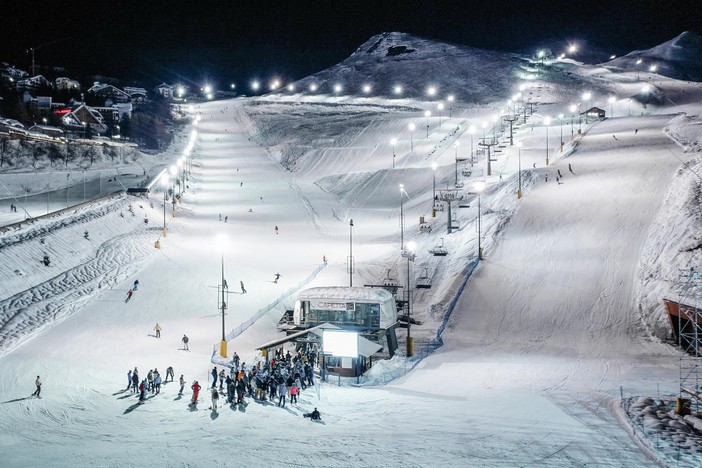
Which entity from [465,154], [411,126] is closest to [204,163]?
[411,126]

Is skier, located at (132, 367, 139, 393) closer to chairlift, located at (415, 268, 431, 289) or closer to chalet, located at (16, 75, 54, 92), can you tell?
chairlift, located at (415, 268, 431, 289)

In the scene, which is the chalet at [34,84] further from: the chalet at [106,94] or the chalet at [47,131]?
the chalet at [47,131]

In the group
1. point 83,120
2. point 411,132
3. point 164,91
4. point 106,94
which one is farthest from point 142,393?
point 164,91

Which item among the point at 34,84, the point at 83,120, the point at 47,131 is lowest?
the point at 47,131

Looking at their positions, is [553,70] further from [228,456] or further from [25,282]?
[228,456]

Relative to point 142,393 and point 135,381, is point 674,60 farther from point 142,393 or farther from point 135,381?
point 142,393

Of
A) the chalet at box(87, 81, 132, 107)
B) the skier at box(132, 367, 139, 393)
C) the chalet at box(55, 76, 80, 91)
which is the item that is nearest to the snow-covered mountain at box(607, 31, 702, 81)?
the chalet at box(87, 81, 132, 107)
